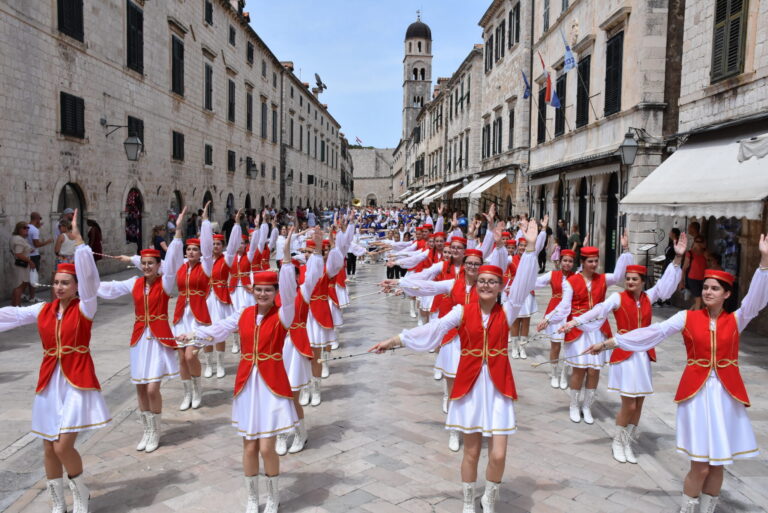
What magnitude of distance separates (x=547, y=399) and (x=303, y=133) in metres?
42.2

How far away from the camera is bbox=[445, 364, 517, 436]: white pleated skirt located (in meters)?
4.32

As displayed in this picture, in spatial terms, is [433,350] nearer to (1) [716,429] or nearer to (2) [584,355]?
(1) [716,429]

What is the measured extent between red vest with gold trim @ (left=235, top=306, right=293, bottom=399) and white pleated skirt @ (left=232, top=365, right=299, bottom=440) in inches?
1.6

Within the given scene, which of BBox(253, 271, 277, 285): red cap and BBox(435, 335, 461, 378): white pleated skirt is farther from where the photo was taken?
BBox(435, 335, 461, 378): white pleated skirt

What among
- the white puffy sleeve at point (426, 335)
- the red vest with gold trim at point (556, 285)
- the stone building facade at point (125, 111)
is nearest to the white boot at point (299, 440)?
the white puffy sleeve at point (426, 335)

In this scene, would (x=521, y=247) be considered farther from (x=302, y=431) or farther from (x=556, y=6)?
(x=556, y=6)

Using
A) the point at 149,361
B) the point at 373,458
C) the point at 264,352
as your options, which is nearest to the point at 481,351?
the point at 264,352

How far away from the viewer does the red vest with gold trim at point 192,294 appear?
7.12m

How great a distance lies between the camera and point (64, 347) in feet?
15.0

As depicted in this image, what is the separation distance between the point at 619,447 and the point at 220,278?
551 centimetres

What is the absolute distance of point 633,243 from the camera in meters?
15.0

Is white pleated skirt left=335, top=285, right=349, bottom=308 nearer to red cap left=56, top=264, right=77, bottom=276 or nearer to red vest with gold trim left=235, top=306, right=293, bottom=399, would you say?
red vest with gold trim left=235, top=306, right=293, bottom=399

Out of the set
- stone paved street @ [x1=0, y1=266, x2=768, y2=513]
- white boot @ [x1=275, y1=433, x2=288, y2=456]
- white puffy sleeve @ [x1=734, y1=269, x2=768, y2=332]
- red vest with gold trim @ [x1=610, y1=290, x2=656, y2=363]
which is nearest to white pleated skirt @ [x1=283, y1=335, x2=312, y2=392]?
white boot @ [x1=275, y1=433, x2=288, y2=456]

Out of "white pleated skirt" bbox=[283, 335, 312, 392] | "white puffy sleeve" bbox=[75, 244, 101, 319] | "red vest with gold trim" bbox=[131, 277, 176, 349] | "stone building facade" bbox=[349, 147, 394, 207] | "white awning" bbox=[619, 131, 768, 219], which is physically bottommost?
"white pleated skirt" bbox=[283, 335, 312, 392]
